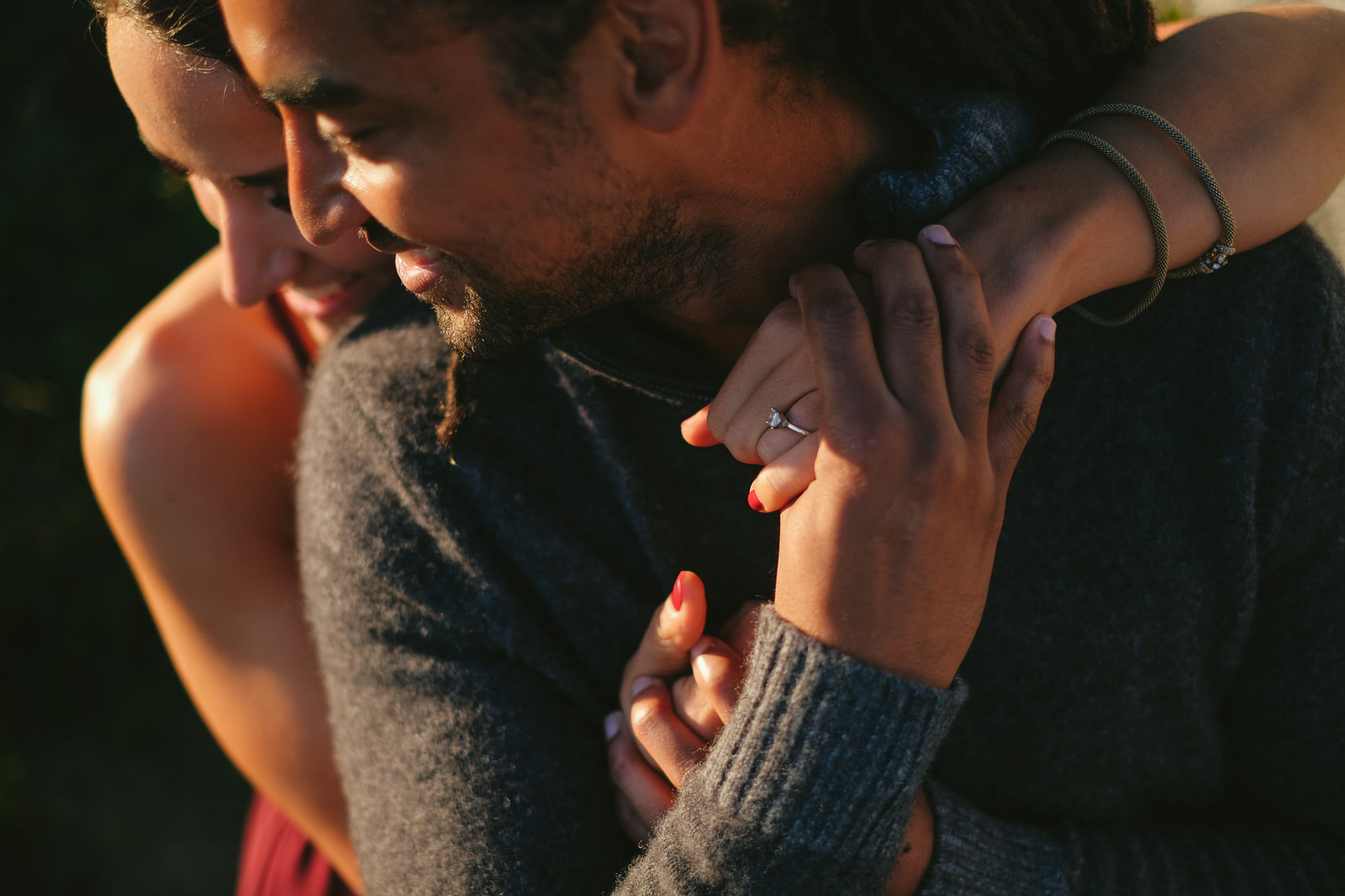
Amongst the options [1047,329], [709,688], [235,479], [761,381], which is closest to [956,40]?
[1047,329]

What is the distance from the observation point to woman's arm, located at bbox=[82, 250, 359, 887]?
Answer: 5.78ft

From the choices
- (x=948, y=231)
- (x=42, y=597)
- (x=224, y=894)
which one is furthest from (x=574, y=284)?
(x=224, y=894)

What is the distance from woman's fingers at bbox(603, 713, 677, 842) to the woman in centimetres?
67

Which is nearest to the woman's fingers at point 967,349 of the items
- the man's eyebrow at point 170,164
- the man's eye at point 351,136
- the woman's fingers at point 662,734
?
the woman's fingers at point 662,734

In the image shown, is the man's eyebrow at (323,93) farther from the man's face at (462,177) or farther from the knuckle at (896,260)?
the knuckle at (896,260)

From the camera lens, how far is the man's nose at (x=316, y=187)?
1.15m

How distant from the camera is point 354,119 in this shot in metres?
1.08

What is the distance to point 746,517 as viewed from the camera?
1.43m

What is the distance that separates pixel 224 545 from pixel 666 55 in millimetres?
1181

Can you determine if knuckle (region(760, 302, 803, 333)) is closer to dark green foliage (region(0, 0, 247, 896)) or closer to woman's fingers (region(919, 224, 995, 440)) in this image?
woman's fingers (region(919, 224, 995, 440))

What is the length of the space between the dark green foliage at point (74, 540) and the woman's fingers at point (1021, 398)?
247 centimetres

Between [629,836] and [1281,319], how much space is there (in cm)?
109

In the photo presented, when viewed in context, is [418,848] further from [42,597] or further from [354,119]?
[42,597]

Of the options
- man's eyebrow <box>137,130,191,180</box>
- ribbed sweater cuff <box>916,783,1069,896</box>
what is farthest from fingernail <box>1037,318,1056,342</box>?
man's eyebrow <box>137,130,191,180</box>
